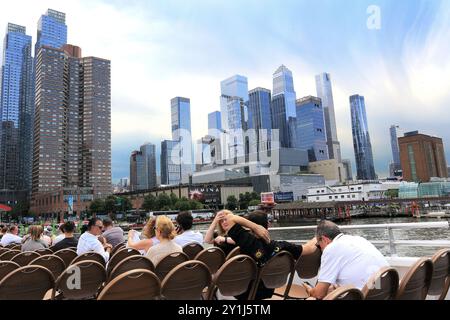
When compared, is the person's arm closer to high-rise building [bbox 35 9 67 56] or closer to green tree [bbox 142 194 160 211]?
green tree [bbox 142 194 160 211]

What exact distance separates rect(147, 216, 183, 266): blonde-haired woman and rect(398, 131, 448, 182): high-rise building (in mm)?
183956

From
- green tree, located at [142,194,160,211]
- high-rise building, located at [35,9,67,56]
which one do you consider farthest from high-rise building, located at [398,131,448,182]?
high-rise building, located at [35,9,67,56]

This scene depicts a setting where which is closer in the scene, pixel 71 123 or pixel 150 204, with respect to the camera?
pixel 150 204

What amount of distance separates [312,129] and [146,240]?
191956 mm

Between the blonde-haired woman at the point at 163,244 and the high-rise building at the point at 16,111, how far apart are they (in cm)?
16746

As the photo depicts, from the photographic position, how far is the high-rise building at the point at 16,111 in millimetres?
148625

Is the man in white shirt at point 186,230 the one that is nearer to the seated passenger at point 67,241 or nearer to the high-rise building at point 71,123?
the seated passenger at point 67,241

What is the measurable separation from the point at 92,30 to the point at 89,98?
139 m

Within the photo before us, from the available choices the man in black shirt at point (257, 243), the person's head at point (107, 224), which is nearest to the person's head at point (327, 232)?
the man in black shirt at point (257, 243)

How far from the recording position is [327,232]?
10.5 feet

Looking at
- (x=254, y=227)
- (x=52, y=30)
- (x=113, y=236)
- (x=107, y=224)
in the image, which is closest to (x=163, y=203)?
(x=107, y=224)

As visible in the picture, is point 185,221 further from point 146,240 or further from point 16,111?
point 16,111
